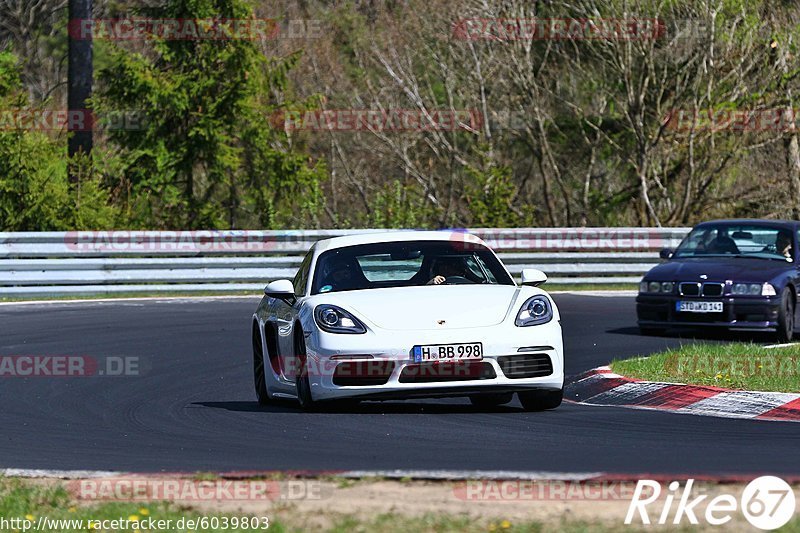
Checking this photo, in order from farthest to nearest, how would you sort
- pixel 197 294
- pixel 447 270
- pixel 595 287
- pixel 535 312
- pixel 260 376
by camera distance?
pixel 595 287, pixel 197 294, pixel 260 376, pixel 447 270, pixel 535 312

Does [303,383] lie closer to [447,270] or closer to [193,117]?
[447,270]

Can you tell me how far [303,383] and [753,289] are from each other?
7.30 meters

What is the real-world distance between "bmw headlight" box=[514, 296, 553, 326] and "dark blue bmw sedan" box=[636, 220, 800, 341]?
248 inches

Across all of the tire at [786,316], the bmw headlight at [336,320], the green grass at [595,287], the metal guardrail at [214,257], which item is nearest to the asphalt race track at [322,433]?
the bmw headlight at [336,320]

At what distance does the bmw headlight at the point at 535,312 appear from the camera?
1016 centimetres

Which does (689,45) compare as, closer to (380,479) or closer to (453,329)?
(453,329)

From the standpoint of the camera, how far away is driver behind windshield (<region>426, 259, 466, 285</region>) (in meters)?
10.9

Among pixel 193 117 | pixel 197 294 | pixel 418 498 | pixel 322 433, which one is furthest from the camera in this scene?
pixel 193 117

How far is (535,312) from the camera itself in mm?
10297

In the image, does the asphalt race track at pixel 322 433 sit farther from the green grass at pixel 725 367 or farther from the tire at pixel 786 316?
the tire at pixel 786 316

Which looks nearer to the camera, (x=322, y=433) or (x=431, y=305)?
(x=322, y=433)

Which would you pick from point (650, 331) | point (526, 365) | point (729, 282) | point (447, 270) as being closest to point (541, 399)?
point (526, 365)

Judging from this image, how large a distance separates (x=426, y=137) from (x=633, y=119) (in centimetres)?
737

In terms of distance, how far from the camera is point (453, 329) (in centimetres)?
988
